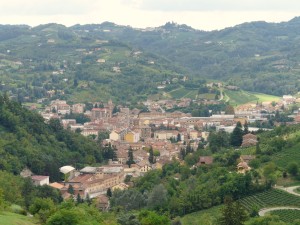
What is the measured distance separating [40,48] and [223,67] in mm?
46446

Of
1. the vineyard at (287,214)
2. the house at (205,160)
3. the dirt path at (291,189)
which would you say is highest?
the dirt path at (291,189)

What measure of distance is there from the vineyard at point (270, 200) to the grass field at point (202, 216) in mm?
1733

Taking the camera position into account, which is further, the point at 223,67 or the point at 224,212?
the point at 223,67

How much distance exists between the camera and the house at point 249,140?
5594 cm

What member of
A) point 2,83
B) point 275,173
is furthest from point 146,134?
point 275,173

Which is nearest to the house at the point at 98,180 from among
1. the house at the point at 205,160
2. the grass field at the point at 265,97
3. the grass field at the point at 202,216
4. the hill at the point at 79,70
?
the house at the point at 205,160

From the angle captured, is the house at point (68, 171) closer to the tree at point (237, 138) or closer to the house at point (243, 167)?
the tree at point (237, 138)

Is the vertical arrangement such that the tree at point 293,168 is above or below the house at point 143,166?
above

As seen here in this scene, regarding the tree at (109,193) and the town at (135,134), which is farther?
the town at (135,134)

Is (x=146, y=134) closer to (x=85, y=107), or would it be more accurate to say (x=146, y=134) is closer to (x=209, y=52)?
(x=85, y=107)

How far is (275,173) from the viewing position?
41.4 m

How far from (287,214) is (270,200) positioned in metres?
2.92

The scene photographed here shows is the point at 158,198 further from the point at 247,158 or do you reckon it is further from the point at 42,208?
the point at 42,208

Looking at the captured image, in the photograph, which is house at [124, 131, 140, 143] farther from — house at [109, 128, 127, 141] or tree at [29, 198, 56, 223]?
tree at [29, 198, 56, 223]
